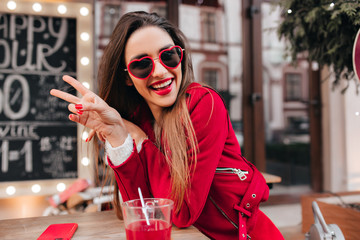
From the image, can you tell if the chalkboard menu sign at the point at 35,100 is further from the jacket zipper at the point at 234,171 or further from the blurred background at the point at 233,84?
the jacket zipper at the point at 234,171

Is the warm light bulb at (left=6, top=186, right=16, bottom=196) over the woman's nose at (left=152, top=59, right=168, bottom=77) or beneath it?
beneath

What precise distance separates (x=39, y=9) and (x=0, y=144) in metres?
1.09

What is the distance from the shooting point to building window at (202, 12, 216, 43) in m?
3.20

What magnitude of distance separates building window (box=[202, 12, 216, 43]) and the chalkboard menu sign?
4.40 ft

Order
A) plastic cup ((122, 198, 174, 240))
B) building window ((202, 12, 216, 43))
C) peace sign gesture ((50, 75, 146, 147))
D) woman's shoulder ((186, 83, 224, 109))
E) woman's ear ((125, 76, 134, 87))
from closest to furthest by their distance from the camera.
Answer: plastic cup ((122, 198, 174, 240)), peace sign gesture ((50, 75, 146, 147)), woman's shoulder ((186, 83, 224, 109)), woman's ear ((125, 76, 134, 87)), building window ((202, 12, 216, 43))

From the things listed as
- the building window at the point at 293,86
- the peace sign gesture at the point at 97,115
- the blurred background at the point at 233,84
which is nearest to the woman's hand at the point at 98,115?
the peace sign gesture at the point at 97,115

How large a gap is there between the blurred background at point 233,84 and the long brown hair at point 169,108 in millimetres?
813

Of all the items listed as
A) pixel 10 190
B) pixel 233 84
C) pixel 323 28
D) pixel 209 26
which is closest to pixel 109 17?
pixel 209 26

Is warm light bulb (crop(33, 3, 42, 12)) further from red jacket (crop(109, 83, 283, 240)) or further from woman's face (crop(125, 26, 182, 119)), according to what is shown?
red jacket (crop(109, 83, 283, 240))

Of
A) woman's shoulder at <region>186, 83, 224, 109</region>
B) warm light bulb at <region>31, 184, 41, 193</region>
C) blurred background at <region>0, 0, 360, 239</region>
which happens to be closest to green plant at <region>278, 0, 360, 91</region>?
blurred background at <region>0, 0, 360, 239</region>

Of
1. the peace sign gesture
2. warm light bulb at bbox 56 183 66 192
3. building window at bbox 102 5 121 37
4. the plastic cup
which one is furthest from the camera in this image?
Result: building window at bbox 102 5 121 37

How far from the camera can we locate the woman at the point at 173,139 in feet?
2.73

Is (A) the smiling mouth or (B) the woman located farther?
(A) the smiling mouth

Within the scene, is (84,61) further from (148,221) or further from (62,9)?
(148,221)
